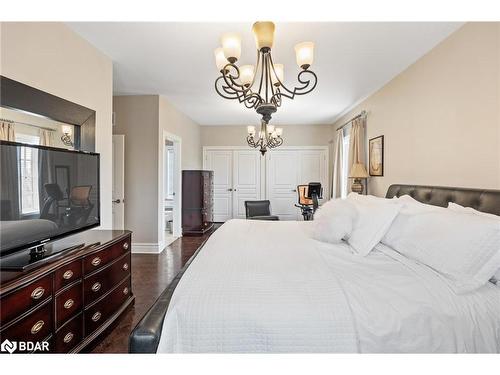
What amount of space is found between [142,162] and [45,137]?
2198mm

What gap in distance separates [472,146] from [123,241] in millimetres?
3017

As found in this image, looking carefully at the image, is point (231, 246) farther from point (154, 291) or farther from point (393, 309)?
point (154, 291)

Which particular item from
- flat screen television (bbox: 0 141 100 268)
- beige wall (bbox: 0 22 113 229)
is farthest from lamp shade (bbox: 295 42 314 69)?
beige wall (bbox: 0 22 113 229)

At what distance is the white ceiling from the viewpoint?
7.18 feet

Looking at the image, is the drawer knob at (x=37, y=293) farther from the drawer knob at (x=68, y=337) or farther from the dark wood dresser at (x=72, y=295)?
the drawer knob at (x=68, y=337)

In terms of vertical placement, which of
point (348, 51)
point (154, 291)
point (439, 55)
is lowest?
point (154, 291)

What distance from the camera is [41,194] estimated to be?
1.50 metres

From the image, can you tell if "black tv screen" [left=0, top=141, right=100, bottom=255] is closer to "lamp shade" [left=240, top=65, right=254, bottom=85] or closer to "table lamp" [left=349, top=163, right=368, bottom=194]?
"lamp shade" [left=240, top=65, right=254, bottom=85]

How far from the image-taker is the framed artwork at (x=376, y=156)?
3566 millimetres

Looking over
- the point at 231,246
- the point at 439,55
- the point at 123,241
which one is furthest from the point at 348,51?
the point at 123,241

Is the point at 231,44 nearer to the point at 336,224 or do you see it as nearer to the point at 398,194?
the point at 336,224

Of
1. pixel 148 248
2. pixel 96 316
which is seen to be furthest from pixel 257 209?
pixel 96 316

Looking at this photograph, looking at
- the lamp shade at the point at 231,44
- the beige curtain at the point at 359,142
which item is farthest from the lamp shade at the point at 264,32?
the beige curtain at the point at 359,142
